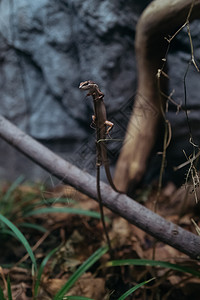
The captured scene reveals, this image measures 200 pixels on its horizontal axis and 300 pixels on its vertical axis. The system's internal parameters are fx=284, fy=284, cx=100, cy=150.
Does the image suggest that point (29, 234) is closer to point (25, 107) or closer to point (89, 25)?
point (25, 107)

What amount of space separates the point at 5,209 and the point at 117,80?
1.08 m

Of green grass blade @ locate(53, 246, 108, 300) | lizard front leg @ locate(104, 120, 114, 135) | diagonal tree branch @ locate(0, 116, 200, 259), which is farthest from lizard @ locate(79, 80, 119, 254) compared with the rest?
green grass blade @ locate(53, 246, 108, 300)

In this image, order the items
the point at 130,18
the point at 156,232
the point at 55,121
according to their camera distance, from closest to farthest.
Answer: the point at 156,232 < the point at 130,18 < the point at 55,121

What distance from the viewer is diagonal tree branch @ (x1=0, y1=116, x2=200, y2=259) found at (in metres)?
1.12

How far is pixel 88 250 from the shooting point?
155 cm

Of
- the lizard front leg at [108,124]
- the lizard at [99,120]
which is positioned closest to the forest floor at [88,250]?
the lizard at [99,120]

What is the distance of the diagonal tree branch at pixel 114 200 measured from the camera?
1.12m

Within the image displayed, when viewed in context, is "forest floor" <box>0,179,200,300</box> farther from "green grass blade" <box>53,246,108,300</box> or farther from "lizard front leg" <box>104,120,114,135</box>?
"lizard front leg" <box>104,120,114,135</box>

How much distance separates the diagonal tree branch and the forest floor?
70 mm

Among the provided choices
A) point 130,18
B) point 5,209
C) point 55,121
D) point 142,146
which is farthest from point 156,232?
point 55,121

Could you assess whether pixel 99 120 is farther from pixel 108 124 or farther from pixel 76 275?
pixel 76 275

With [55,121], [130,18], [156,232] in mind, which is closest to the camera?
[156,232]

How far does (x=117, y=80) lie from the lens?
170 centimetres

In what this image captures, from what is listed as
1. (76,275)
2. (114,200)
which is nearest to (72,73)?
(114,200)
